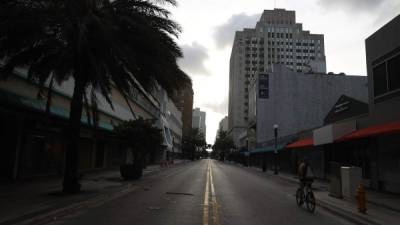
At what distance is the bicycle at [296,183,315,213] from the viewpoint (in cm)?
1386

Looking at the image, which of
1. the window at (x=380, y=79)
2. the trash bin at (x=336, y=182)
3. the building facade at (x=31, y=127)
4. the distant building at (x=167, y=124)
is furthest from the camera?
the distant building at (x=167, y=124)

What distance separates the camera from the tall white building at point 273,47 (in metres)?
148

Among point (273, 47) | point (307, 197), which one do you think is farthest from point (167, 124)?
point (273, 47)

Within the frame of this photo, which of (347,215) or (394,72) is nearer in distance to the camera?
(347,215)

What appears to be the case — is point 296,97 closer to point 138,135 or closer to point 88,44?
point 138,135

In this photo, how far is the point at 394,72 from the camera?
21781mm

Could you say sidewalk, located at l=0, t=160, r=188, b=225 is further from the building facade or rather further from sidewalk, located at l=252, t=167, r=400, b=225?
sidewalk, located at l=252, t=167, r=400, b=225

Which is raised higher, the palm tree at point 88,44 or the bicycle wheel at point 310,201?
the palm tree at point 88,44

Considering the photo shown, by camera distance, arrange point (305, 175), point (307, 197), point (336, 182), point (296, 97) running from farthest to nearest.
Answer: point (296, 97) < point (336, 182) < point (305, 175) < point (307, 197)

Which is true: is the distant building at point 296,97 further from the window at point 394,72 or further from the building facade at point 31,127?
the window at point 394,72

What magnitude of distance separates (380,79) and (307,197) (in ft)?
39.6

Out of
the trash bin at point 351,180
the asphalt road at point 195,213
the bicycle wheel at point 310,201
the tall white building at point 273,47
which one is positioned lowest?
the asphalt road at point 195,213

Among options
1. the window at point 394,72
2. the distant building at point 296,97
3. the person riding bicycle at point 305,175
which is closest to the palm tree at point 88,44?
the person riding bicycle at point 305,175

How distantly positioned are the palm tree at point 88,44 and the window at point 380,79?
37.2 ft
